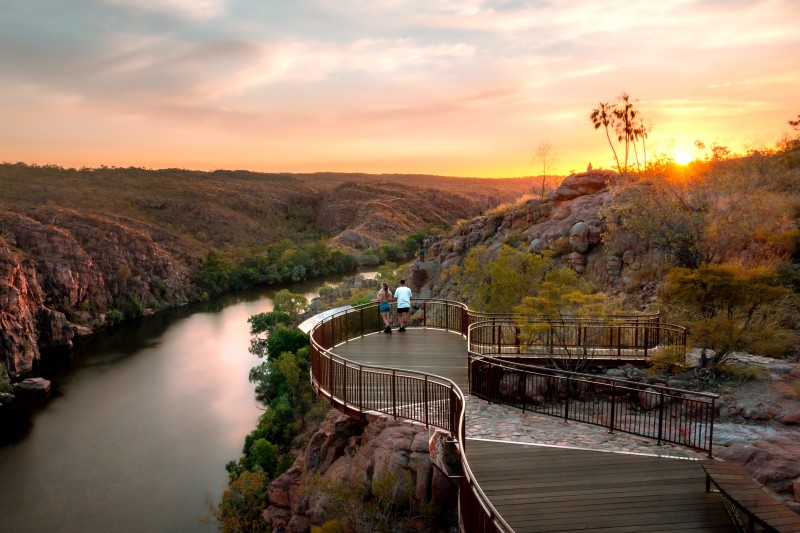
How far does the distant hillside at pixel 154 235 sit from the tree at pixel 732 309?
5344 centimetres

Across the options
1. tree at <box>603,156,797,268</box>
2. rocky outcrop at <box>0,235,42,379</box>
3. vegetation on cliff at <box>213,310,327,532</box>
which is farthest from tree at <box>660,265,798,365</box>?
rocky outcrop at <box>0,235,42,379</box>

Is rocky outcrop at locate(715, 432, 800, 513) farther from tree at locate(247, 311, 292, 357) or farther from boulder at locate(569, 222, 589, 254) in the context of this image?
tree at locate(247, 311, 292, 357)

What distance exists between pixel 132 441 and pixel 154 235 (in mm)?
72232

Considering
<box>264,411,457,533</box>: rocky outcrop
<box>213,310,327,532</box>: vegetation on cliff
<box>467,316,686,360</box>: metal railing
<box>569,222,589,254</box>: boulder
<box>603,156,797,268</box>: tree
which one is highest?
<box>603,156,797,268</box>: tree

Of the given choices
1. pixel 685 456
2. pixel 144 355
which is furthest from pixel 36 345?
pixel 685 456

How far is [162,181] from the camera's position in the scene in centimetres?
14625

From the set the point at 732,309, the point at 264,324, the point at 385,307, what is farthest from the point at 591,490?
the point at 264,324

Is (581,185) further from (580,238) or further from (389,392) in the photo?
(389,392)

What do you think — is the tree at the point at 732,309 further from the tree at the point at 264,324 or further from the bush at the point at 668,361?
the tree at the point at 264,324

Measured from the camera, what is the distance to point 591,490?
8.95m

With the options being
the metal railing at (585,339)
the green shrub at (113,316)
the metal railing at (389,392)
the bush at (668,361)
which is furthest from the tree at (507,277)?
the green shrub at (113,316)

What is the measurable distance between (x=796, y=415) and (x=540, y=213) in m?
30.0

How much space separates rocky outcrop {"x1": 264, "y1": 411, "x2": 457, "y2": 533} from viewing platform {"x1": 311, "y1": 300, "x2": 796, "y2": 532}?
582mm

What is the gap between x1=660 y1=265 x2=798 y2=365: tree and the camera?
14.6 meters
